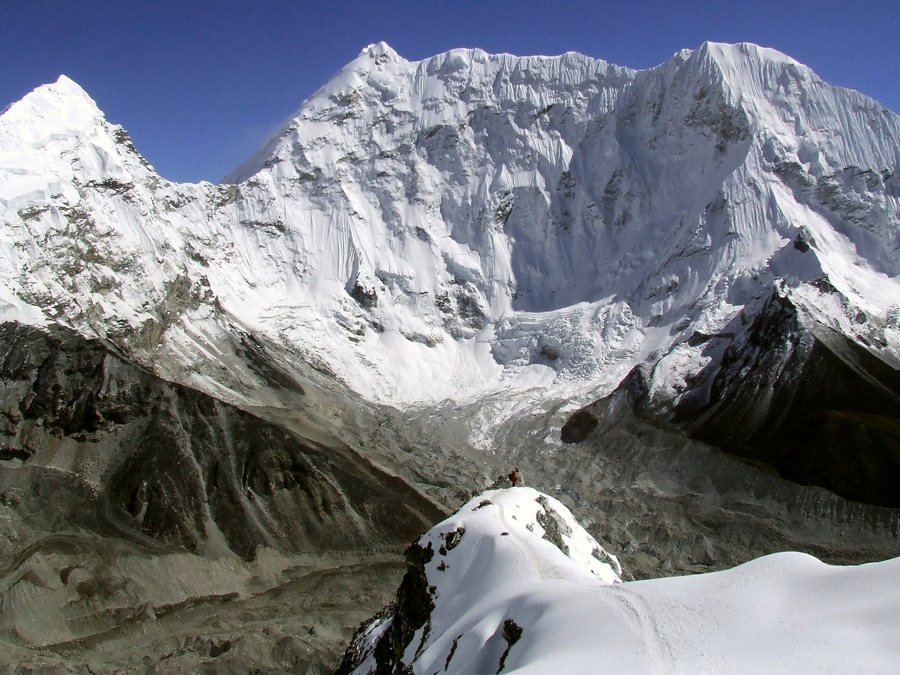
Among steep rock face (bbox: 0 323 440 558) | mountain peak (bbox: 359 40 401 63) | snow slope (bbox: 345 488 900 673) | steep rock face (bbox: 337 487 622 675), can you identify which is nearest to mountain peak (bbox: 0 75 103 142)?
steep rock face (bbox: 0 323 440 558)

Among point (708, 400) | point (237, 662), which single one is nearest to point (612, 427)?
point (708, 400)

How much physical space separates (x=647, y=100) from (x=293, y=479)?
10160 cm

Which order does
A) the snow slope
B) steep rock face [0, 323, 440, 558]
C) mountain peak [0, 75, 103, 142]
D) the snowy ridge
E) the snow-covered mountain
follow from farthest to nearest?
mountain peak [0, 75, 103, 142] → the snowy ridge → the snow-covered mountain → steep rock face [0, 323, 440, 558] → the snow slope

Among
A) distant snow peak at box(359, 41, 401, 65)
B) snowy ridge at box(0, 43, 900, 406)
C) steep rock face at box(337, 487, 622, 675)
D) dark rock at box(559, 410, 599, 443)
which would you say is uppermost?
distant snow peak at box(359, 41, 401, 65)

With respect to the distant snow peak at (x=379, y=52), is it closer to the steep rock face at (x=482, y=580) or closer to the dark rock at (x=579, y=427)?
the dark rock at (x=579, y=427)

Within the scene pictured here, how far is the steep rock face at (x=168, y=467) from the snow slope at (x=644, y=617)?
135 feet

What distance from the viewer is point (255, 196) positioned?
122938 mm

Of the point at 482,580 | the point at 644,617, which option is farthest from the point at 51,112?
the point at 644,617

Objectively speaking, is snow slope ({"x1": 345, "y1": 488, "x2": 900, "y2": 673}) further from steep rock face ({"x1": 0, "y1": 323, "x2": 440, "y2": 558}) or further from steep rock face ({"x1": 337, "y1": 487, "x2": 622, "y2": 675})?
steep rock face ({"x1": 0, "y1": 323, "x2": 440, "y2": 558})

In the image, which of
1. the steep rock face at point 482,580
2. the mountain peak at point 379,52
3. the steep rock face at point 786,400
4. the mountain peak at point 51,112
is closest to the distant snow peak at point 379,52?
the mountain peak at point 379,52

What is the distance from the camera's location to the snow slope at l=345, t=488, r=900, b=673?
15.6m

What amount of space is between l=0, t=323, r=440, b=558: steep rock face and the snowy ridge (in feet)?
26.3

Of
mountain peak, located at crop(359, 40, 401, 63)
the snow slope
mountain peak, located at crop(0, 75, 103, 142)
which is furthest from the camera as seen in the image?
mountain peak, located at crop(359, 40, 401, 63)

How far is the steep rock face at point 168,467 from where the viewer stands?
60875mm
